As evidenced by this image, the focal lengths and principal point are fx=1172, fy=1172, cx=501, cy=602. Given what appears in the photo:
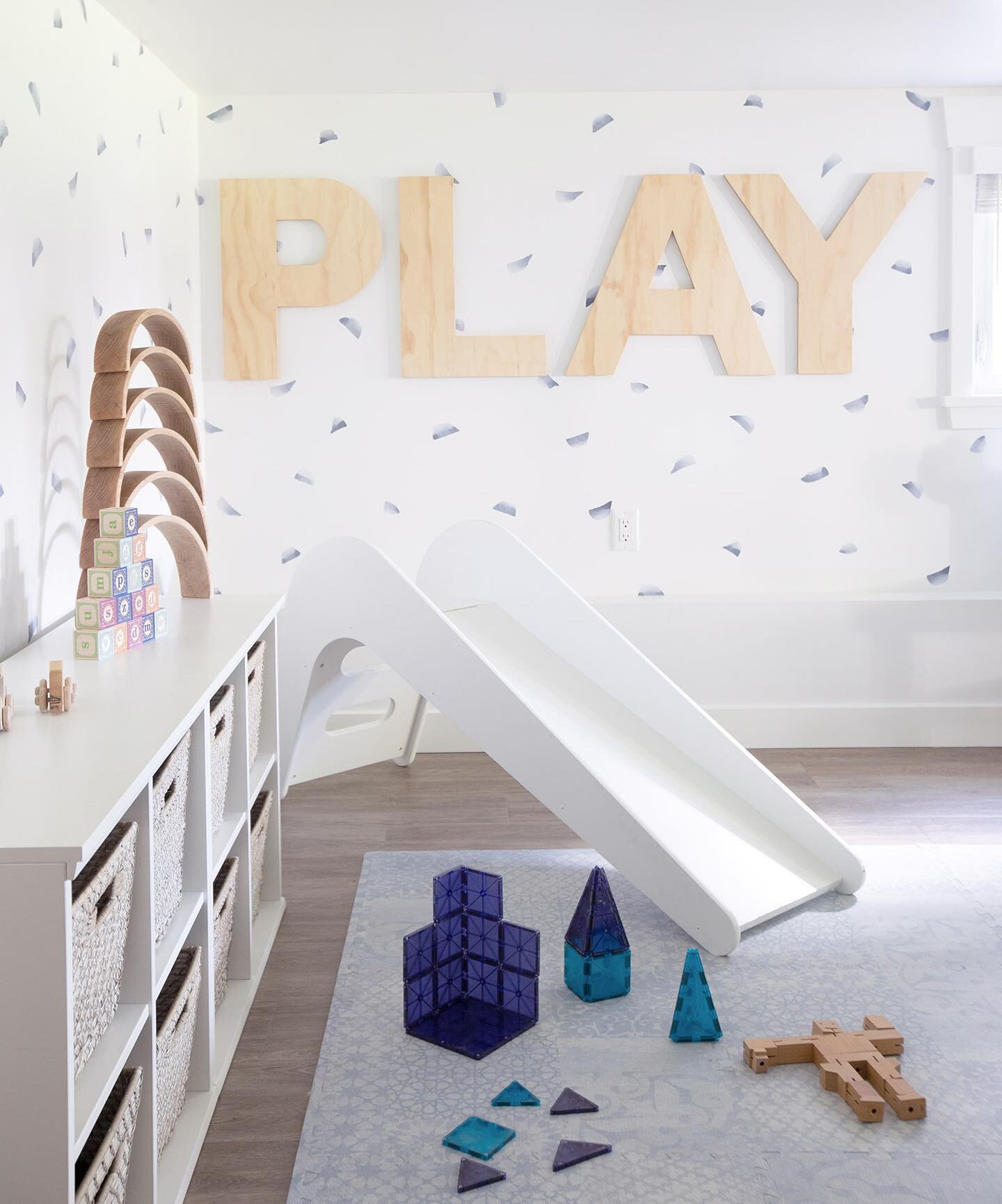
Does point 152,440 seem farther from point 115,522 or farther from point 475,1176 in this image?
point 475,1176

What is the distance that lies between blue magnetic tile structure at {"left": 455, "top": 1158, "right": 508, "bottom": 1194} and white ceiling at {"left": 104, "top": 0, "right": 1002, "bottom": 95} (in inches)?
90.2

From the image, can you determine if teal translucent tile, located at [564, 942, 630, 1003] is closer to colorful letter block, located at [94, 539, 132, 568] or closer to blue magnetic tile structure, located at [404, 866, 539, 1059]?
blue magnetic tile structure, located at [404, 866, 539, 1059]

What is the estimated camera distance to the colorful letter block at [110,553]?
6.25 feet

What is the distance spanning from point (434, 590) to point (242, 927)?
1164 mm

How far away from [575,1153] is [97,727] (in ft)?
2.82

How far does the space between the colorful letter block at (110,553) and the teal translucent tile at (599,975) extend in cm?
101

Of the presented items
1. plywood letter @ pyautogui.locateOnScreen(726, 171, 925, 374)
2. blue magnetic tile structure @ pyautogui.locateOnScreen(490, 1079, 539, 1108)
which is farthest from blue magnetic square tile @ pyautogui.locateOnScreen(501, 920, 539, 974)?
plywood letter @ pyautogui.locateOnScreen(726, 171, 925, 374)

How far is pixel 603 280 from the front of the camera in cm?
336

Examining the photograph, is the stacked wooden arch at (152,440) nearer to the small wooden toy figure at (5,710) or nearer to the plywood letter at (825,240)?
the small wooden toy figure at (5,710)

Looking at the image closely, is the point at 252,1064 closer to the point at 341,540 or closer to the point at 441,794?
the point at 341,540

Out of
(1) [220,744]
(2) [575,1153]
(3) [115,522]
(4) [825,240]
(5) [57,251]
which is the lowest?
(2) [575,1153]

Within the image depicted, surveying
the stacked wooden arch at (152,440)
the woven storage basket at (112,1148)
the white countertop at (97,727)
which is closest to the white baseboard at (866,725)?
the stacked wooden arch at (152,440)

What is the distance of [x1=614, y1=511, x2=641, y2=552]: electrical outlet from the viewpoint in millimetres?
3484

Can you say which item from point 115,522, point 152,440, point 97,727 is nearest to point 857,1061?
point 97,727
